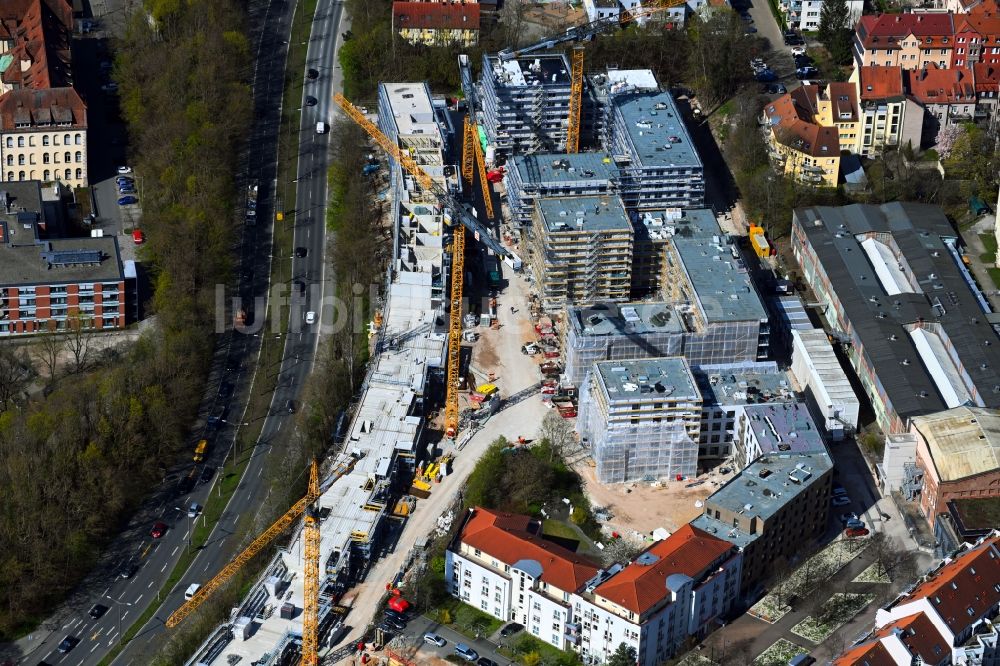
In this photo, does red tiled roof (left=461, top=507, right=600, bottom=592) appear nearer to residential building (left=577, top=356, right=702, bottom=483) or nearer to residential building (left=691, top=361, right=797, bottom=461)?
residential building (left=577, top=356, right=702, bottom=483)

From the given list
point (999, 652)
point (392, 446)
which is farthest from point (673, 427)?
point (999, 652)

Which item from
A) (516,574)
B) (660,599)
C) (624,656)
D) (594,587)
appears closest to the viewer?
(624,656)

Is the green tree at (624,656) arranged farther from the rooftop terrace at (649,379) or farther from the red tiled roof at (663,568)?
the rooftop terrace at (649,379)

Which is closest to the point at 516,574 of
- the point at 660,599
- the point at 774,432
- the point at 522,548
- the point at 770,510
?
the point at 522,548


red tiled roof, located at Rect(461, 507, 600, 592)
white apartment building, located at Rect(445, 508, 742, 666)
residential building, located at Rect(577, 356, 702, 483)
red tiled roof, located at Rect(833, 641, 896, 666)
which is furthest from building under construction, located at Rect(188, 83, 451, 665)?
red tiled roof, located at Rect(833, 641, 896, 666)

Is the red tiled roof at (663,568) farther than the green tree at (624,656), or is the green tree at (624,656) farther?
the red tiled roof at (663,568)

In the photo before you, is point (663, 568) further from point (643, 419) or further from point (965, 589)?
point (965, 589)

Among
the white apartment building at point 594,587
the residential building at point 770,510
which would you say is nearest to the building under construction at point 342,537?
the white apartment building at point 594,587
